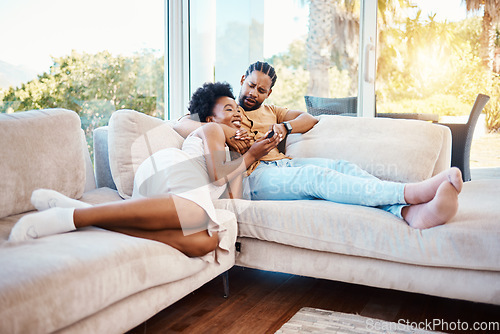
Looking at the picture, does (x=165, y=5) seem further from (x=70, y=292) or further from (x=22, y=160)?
(x=70, y=292)

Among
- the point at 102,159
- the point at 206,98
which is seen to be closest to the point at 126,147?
the point at 102,159

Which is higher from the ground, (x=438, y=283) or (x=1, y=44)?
(x=1, y=44)

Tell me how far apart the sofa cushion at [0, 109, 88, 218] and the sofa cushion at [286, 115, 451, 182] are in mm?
1192

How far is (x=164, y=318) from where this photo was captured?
184 cm

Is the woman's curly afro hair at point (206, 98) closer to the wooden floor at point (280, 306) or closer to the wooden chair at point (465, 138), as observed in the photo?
the wooden floor at point (280, 306)

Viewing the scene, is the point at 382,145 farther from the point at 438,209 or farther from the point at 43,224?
the point at 43,224

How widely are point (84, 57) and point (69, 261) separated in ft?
6.38

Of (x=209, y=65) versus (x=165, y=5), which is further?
(x=209, y=65)

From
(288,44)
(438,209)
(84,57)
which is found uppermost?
(288,44)

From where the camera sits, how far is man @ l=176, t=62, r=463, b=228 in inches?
67.7

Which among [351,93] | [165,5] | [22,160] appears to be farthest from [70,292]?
[351,93]

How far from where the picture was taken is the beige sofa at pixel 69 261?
1157 millimetres

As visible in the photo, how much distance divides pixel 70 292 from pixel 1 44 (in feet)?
5.55

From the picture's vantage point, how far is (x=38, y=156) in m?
1.89
